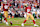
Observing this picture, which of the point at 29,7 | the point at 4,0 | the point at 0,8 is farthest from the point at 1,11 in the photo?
the point at 29,7

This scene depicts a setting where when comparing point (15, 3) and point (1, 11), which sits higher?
point (15, 3)

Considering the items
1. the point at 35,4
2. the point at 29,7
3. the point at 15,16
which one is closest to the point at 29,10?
the point at 29,7

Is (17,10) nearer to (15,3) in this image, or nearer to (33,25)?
(15,3)

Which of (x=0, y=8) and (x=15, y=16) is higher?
(x=0, y=8)

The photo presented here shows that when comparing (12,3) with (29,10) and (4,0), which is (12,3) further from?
(29,10)

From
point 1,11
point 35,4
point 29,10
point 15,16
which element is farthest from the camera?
point 15,16

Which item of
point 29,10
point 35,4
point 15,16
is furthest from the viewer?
point 15,16

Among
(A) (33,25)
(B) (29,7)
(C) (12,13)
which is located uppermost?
(B) (29,7)

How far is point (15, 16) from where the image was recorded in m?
9.14

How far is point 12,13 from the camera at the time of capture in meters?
8.91

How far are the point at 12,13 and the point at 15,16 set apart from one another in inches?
16.9

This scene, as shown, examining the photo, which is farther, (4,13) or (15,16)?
(15,16)

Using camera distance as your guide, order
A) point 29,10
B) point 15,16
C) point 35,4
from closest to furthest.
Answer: point 29,10, point 35,4, point 15,16

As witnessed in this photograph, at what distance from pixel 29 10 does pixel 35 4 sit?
5.65ft
